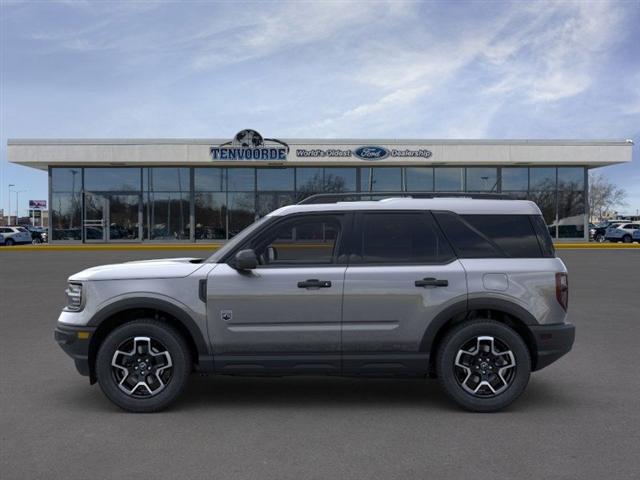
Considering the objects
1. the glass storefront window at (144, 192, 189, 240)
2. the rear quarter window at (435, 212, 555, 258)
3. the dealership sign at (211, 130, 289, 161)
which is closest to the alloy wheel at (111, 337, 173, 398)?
the rear quarter window at (435, 212, 555, 258)

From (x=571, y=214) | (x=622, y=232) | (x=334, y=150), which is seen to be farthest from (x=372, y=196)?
(x=622, y=232)

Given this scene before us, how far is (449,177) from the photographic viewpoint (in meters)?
38.6

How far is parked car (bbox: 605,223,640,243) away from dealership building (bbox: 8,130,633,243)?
5.20 metres

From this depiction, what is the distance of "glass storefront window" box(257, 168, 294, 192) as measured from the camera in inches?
1505

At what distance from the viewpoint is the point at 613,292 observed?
13672 millimetres

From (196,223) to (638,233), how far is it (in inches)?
1155

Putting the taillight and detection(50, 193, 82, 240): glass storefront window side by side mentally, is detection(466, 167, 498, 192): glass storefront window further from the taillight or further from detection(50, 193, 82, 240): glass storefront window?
the taillight

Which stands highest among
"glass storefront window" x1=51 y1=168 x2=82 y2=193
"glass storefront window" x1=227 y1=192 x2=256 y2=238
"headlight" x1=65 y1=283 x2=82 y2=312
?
"glass storefront window" x1=51 y1=168 x2=82 y2=193

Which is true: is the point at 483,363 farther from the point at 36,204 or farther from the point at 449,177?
the point at 36,204

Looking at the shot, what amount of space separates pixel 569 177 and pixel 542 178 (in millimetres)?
1654

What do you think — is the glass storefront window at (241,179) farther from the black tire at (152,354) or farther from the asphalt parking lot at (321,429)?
the black tire at (152,354)

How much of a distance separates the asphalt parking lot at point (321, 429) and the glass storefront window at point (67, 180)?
32.7 m

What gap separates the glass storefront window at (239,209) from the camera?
38062 mm

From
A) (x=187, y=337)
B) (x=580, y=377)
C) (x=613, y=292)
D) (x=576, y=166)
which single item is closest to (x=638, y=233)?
(x=576, y=166)
